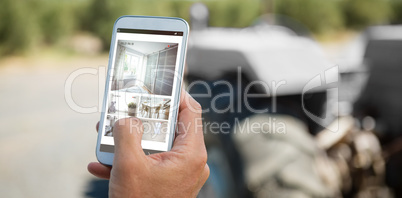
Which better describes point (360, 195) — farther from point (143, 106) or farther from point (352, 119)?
point (143, 106)

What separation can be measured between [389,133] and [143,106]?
127 cm

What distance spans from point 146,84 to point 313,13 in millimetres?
15288

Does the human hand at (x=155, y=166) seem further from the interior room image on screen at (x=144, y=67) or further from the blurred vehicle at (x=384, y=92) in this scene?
the blurred vehicle at (x=384, y=92)

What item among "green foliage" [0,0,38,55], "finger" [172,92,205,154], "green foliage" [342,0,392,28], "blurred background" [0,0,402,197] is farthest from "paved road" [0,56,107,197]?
"green foliage" [342,0,392,28]

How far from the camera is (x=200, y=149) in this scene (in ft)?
1.75

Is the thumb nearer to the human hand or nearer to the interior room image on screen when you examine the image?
the human hand

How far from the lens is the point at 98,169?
648 millimetres

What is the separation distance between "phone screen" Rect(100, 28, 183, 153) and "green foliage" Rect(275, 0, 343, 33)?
49.3 feet

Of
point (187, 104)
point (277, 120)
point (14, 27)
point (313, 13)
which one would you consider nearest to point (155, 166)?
point (187, 104)

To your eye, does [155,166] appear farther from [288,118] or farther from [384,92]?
[384,92]

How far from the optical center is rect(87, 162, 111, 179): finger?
65 centimetres

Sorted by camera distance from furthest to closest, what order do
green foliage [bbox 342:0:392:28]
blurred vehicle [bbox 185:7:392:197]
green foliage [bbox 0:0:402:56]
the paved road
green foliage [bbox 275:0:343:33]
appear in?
green foliage [bbox 342:0:392:28] → green foliage [bbox 275:0:343:33] → green foliage [bbox 0:0:402:56] → the paved road → blurred vehicle [bbox 185:7:392:197]

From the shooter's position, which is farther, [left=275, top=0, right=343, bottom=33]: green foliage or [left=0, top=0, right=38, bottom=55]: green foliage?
[left=275, top=0, right=343, bottom=33]: green foliage

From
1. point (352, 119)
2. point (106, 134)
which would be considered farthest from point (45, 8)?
point (106, 134)
